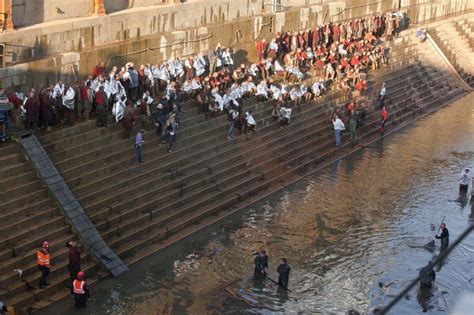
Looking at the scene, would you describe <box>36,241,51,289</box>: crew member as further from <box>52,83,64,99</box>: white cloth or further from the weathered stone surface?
<box>52,83,64,99</box>: white cloth

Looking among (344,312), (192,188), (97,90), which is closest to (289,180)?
(192,188)

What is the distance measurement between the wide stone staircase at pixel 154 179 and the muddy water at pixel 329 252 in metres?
0.56

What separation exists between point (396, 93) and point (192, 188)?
567 inches

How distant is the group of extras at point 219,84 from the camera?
21875mm

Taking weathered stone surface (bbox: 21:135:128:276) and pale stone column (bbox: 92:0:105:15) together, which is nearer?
weathered stone surface (bbox: 21:135:128:276)

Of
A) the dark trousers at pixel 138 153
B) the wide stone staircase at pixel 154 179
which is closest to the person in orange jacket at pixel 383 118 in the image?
the wide stone staircase at pixel 154 179

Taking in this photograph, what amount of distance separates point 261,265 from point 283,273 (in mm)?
611

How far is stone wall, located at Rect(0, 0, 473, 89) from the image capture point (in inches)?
880

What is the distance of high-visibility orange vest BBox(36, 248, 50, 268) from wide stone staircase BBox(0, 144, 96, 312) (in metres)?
0.49

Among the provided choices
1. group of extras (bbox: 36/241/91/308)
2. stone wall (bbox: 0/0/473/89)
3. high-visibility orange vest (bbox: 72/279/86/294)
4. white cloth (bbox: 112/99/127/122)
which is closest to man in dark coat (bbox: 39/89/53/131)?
stone wall (bbox: 0/0/473/89)

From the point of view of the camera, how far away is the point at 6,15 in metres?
22.0

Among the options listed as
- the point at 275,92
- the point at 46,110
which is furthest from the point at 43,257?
the point at 275,92

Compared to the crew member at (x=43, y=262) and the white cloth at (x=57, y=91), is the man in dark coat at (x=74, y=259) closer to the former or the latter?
the crew member at (x=43, y=262)

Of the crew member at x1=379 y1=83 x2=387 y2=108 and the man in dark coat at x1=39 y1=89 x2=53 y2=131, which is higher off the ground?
the man in dark coat at x1=39 y1=89 x2=53 y2=131
